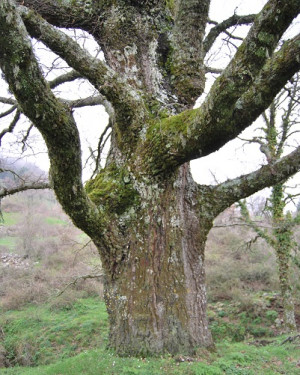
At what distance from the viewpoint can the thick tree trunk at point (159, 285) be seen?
128 inches

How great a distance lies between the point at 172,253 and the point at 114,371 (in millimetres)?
1302

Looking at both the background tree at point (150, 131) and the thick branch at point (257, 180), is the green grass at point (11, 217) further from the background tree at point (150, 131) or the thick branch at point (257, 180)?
the thick branch at point (257, 180)

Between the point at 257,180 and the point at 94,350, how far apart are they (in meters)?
2.87

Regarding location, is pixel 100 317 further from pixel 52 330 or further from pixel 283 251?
pixel 283 251

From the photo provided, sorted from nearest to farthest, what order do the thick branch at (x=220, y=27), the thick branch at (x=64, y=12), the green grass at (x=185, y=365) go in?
the green grass at (x=185, y=365) → the thick branch at (x=64, y=12) → the thick branch at (x=220, y=27)

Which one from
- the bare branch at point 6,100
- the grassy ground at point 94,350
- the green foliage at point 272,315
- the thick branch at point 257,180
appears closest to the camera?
the grassy ground at point 94,350

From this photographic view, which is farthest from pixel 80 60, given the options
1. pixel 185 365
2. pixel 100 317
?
pixel 100 317

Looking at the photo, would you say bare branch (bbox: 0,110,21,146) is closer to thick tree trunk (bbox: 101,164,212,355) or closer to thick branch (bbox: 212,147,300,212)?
thick tree trunk (bbox: 101,164,212,355)

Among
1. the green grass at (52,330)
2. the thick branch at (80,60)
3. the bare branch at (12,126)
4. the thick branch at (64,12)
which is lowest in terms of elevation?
the green grass at (52,330)

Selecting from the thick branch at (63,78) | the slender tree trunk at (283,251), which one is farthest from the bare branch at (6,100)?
the slender tree trunk at (283,251)

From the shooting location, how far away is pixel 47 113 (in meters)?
2.32

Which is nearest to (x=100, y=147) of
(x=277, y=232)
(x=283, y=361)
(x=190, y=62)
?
(x=190, y=62)

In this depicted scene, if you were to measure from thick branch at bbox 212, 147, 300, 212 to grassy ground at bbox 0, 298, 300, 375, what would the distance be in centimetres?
174

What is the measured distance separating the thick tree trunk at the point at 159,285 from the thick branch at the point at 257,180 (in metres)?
0.55
